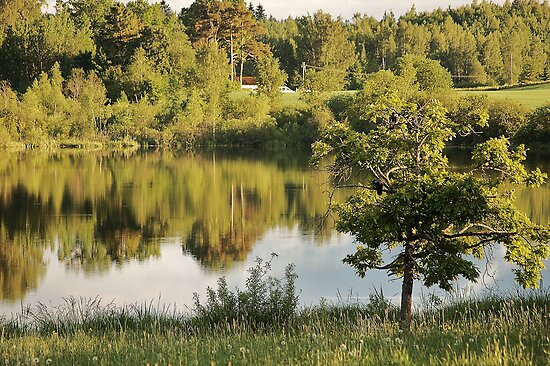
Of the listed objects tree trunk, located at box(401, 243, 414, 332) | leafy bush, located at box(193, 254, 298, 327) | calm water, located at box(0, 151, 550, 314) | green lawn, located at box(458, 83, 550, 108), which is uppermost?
green lawn, located at box(458, 83, 550, 108)

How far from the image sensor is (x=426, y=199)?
389 inches

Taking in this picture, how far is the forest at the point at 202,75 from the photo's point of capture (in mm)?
67688

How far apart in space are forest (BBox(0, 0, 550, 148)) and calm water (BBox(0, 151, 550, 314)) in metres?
20.4

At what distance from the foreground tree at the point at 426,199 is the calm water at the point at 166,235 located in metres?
0.96

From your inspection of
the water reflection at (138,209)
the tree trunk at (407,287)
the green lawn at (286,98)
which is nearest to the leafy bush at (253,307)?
the tree trunk at (407,287)

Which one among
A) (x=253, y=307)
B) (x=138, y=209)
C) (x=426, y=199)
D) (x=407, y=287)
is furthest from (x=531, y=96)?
(x=426, y=199)

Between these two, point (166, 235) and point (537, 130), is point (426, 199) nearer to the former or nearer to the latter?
point (166, 235)

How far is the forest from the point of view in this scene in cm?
6769

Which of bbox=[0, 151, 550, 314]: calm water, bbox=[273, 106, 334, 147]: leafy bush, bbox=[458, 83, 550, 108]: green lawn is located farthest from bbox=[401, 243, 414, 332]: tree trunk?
bbox=[273, 106, 334, 147]: leafy bush

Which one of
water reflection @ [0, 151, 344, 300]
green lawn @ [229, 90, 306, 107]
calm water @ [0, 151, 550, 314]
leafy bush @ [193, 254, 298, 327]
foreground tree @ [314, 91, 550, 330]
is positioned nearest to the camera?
foreground tree @ [314, 91, 550, 330]

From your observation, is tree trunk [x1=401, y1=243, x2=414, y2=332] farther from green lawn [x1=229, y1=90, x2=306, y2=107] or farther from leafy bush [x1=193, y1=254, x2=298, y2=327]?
green lawn [x1=229, y1=90, x2=306, y2=107]

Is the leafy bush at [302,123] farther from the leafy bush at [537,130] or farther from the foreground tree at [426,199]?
the foreground tree at [426,199]

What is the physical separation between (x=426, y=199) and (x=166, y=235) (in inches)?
597

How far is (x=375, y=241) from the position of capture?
33.6 ft
